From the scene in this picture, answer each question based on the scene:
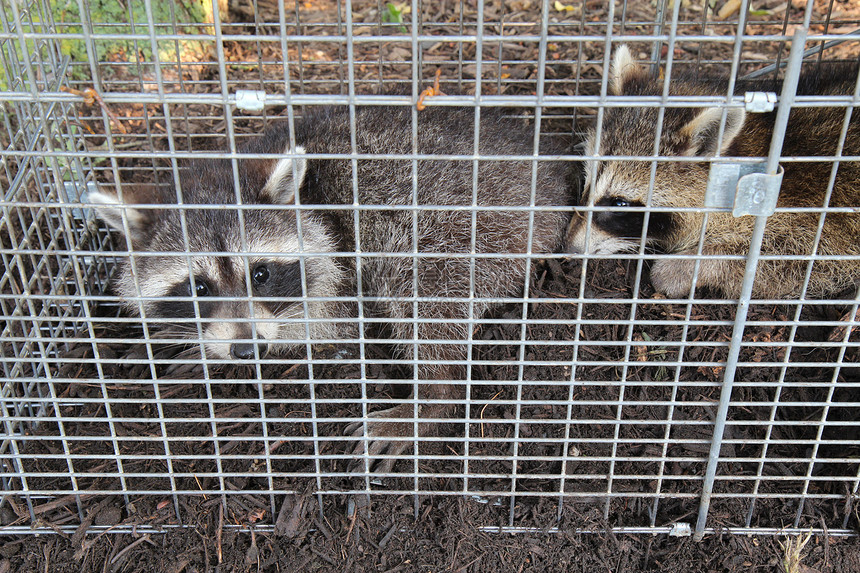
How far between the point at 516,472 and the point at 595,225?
1603 millimetres

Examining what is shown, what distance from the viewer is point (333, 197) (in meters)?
3.83

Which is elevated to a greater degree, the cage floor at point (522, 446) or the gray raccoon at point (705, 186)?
the gray raccoon at point (705, 186)

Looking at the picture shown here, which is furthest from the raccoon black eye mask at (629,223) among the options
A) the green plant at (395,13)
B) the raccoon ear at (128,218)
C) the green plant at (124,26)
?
the green plant at (124,26)

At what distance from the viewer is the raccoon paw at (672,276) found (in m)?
3.91

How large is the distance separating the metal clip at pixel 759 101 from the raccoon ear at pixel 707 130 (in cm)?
87

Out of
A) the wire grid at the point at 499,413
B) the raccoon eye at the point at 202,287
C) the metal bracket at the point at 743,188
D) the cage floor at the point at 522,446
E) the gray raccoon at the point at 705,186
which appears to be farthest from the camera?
the gray raccoon at the point at 705,186

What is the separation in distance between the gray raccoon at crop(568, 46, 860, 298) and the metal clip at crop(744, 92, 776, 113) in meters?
1.15

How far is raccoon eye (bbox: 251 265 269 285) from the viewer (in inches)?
136

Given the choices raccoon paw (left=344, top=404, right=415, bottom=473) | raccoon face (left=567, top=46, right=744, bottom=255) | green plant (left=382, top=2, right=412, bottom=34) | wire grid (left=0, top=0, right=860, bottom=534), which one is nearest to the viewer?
wire grid (left=0, top=0, right=860, bottom=534)

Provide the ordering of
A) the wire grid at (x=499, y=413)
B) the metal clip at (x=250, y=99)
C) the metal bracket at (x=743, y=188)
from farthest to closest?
the wire grid at (x=499, y=413)
the metal bracket at (x=743, y=188)
the metal clip at (x=250, y=99)

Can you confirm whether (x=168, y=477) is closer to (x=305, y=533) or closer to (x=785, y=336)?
(x=305, y=533)

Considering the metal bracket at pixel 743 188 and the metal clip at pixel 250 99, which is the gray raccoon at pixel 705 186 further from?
the metal clip at pixel 250 99

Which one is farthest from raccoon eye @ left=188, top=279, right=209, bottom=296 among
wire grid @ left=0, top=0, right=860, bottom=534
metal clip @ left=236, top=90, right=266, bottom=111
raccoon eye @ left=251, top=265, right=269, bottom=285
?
metal clip @ left=236, top=90, right=266, bottom=111

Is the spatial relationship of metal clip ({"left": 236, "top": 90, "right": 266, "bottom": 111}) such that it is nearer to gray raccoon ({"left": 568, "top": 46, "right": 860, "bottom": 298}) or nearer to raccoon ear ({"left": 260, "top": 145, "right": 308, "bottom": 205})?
raccoon ear ({"left": 260, "top": 145, "right": 308, "bottom": 205})
